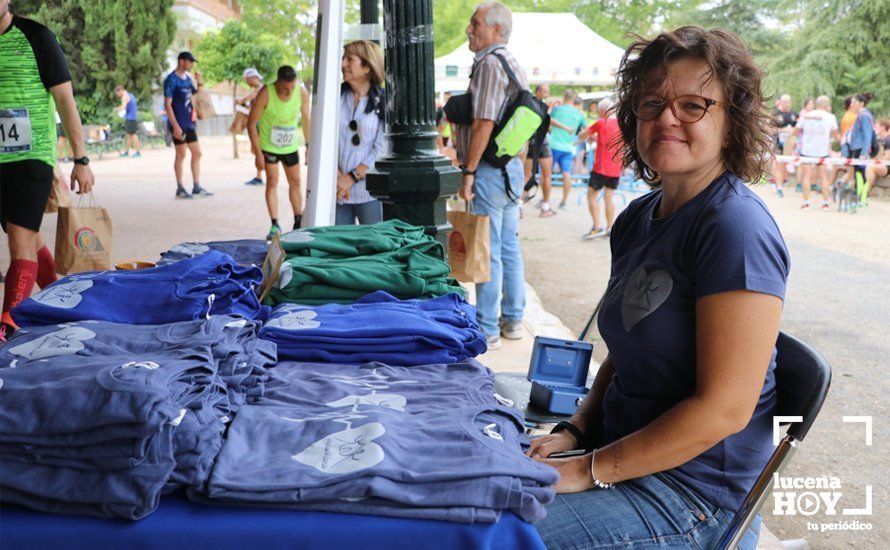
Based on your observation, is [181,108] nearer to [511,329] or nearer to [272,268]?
[511,329]

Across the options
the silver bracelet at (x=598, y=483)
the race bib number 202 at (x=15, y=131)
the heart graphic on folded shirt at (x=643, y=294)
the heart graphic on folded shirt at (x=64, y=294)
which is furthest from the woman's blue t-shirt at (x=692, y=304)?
the race bib number 202 at (x=15, y=131)

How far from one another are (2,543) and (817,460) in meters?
4.10

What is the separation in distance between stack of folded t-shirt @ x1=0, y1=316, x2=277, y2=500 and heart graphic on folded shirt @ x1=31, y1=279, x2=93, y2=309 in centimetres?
13

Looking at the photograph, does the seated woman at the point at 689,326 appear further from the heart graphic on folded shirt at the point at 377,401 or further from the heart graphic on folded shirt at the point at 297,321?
the heart graphic on folded shirt at the point at 297,321

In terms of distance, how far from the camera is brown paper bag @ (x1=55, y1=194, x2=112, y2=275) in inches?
168

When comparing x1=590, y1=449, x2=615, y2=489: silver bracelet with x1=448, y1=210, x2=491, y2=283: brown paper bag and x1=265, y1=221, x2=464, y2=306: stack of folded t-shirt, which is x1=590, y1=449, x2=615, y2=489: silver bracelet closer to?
x1=265, y1=221, x2=464, y2=306: stack of folded t-shirt

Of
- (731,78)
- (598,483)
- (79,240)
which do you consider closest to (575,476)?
(598,483)

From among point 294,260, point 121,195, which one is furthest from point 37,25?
point 121,195

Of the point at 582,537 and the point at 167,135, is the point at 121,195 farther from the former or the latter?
the point at 167,135

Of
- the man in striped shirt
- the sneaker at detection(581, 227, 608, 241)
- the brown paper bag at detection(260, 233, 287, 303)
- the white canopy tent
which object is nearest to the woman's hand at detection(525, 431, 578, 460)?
the brown paper bag at detection(260, 233, 287, 303)

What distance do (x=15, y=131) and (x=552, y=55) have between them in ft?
55.3

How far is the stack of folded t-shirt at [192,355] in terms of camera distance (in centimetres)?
143

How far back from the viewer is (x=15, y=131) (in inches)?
167

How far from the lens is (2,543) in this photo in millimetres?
1396
